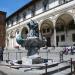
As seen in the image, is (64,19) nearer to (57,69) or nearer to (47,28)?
(47,28)

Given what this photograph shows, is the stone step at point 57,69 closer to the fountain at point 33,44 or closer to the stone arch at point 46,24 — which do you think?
the fountain at point 33,44

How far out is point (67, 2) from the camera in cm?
2661

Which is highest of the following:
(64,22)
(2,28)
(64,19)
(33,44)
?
(2,28)

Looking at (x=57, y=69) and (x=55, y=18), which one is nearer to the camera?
(x=57, y=69)

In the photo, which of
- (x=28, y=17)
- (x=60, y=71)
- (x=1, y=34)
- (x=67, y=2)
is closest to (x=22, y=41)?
(x=60, y=71)

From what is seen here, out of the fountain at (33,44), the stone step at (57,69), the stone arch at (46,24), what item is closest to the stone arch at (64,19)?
the stone arch at (46,24)

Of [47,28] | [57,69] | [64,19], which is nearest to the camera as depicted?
[57,69]

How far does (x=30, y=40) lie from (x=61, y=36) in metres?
20.8

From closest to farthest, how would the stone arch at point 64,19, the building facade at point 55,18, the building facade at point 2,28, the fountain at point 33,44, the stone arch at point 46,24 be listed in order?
1. the fountain at point 33,44
2. the building facade at point 55,18
3. the stone arch at point 64,19
4. the stone arch at point 46,24
5. the building facade at point 2,28

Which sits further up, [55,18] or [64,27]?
[55,18]

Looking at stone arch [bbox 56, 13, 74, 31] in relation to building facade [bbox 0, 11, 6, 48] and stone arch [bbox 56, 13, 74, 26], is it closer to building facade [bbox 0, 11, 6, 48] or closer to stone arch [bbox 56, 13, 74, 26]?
stone arch [bbox 56, 13, 74, 26]

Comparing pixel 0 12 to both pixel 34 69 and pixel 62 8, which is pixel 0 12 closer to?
pixel 62 8

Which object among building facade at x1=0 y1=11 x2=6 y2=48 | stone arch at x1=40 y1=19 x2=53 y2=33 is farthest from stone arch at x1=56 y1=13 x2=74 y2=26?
building facade at x1=0 y1=11 x2=6 y2=48

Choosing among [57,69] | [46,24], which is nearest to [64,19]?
[46,24]
